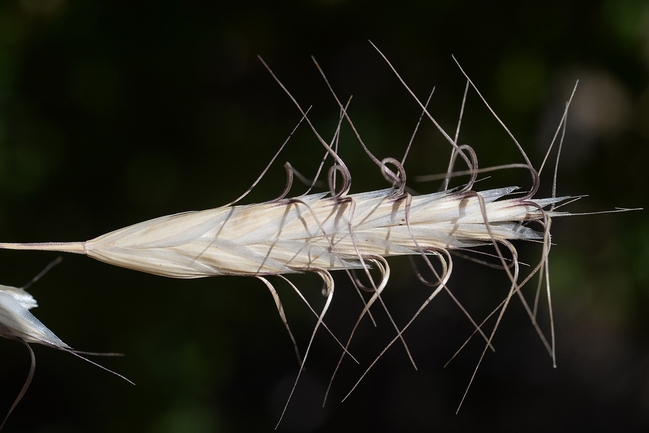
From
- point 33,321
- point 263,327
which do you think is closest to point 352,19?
point 263,327

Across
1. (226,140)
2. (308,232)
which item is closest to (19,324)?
(308,232)

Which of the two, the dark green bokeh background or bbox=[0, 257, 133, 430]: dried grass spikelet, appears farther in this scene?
the dark green bokeh background

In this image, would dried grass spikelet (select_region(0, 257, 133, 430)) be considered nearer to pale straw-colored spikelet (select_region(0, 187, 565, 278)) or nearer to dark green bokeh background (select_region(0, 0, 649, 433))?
pale straw-colored spikelet (select_region(0, 187, 565, 278))

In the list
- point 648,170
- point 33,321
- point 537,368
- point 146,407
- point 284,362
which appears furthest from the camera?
point 537,368

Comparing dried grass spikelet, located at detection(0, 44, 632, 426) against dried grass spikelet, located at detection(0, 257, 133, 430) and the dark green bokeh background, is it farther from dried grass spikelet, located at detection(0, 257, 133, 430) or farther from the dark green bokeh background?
the dark green bokeh background

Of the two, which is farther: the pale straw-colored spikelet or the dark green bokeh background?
the dark green bokeh background

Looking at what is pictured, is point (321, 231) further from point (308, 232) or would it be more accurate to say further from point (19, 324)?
point (19, 324)

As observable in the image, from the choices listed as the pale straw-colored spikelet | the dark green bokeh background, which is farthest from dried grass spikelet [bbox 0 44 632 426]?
the dark green bokeh background

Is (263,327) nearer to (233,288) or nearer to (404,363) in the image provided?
(233,288)
